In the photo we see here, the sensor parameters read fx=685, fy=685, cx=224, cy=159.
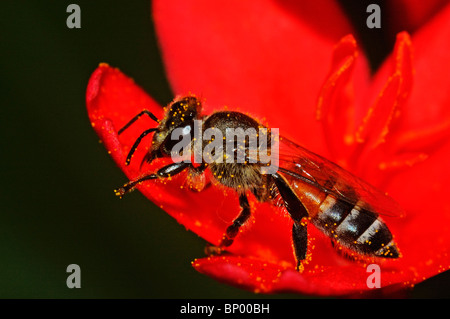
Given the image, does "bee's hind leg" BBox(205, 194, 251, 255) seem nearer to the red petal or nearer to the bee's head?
the bee's head

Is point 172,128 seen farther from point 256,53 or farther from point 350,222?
point 256,53

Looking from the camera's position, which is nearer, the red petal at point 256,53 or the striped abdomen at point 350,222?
the striped abdomen at point 350,222

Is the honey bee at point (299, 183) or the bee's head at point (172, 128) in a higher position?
the bee's head at point (172, 128)

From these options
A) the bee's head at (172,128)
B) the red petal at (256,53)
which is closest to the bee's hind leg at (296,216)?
the bee's head at (172,128)

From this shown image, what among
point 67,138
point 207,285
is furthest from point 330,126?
point 67,138

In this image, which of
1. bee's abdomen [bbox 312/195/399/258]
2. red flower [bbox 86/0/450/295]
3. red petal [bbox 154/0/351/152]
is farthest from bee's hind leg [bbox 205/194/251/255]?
red petal [bbox 154/0/351/152]

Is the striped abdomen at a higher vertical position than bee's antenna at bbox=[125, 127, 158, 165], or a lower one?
lower

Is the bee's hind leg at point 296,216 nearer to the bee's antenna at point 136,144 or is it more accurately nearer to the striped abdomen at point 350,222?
the striped abdomen at point 350,222
